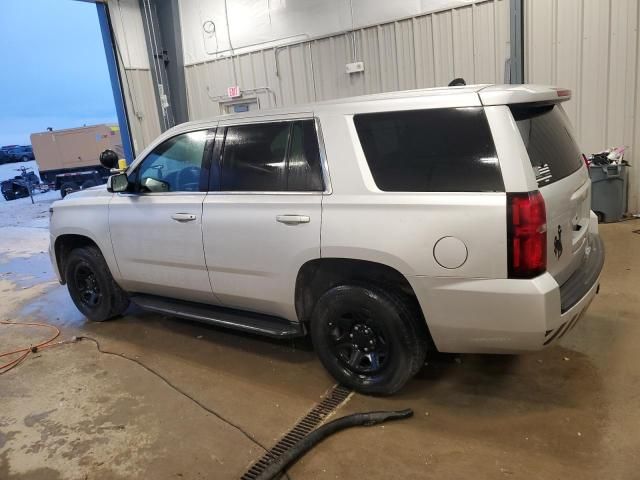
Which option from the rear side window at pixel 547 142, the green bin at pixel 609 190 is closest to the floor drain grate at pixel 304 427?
the rear side window at pixel 547 142

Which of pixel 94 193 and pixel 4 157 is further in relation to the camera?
pixel 4 157

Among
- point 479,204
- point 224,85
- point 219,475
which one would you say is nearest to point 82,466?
point 219,475

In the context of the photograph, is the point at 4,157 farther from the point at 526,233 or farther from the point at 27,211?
the point at 526,233

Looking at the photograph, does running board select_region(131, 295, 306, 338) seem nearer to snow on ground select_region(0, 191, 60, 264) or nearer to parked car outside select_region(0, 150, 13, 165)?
snow on ground select_region(0, 191, 60, 264)

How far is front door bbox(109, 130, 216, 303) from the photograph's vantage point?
3.59m

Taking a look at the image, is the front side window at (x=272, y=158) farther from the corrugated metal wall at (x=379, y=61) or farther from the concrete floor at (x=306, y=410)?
the corrugated metal wall at (x=379, y=61)

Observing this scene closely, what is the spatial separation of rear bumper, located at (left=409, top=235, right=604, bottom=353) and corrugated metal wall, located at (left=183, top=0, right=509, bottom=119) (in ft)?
17.2

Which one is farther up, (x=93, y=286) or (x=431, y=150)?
(x=431, y=150)

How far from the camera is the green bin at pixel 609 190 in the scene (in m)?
6.40

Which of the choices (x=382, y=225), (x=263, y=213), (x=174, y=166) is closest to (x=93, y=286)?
(x=174, y=166)

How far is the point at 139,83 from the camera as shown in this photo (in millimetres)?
10109

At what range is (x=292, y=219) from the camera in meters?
3.00

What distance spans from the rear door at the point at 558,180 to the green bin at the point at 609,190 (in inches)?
158

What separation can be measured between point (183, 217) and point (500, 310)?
7.44ft
